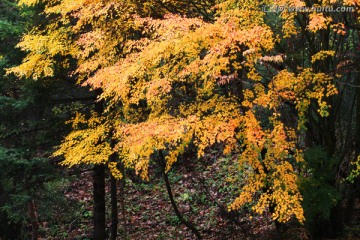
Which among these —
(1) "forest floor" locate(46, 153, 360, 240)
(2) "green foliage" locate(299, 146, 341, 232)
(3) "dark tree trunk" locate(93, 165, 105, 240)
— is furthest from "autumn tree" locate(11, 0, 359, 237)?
(1) "forest floor" locate(46, 153, 360, 240)

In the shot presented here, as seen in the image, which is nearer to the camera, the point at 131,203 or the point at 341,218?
the point at 341,218

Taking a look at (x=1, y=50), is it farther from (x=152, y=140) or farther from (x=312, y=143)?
(x=312, y=143)

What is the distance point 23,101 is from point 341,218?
914 cm

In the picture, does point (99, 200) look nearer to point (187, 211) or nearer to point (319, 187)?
point (187, 211)

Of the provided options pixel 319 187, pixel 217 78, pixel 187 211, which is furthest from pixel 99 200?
pixel 319 187

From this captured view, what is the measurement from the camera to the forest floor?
422 inches

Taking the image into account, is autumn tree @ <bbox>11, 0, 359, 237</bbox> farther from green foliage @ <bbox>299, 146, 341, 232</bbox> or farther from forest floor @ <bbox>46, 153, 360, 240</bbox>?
forest floor @ <bbox>46, 153, 360, 240</bbox>

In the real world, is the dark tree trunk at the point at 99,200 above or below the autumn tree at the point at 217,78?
below

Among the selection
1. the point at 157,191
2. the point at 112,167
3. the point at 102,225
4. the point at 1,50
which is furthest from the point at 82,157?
the point at 157,191

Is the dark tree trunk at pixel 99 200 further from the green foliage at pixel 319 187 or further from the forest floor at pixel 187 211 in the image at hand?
the green foliage at pixel 319 187

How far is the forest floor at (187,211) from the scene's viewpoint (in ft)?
35.1

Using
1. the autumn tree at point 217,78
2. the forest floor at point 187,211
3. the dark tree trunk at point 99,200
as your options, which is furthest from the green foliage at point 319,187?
the dark tree trunk at point 99,200

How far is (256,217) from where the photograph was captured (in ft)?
40.3

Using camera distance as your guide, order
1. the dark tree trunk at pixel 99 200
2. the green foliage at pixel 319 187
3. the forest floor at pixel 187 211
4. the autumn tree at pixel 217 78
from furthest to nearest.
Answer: the dark tree trunk at pixel 99 200 < the forest floor at pixel 187 211 < the green foliage at pixel 319 187 < the autumn tree at pixel 217 78
